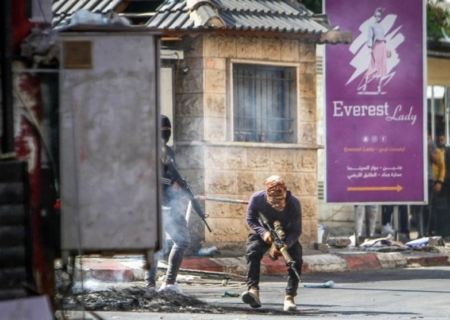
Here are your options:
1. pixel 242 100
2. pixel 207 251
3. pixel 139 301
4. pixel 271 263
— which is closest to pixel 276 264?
pixel 271 263

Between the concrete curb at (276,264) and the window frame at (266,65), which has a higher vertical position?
the window frame at (266,65)

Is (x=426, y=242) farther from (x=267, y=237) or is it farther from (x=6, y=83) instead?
(x=6, y=83)

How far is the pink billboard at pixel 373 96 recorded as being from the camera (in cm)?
1808

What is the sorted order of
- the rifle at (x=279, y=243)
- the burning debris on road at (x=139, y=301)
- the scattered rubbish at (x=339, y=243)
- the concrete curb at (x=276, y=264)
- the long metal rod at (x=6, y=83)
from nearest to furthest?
the long metal rod at (x=6, y=83) < the burning debris on road at (x=139, y=301) < the rifle at (x=279, y=243) < the concrete curb at (x=276, y=264) < the scattered rubbish at (x=339, y=243)

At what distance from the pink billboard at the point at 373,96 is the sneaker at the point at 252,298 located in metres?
6.16

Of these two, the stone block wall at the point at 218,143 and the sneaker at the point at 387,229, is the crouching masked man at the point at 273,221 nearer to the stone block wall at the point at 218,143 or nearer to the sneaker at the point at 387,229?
the stone block wall at the point at 218,143

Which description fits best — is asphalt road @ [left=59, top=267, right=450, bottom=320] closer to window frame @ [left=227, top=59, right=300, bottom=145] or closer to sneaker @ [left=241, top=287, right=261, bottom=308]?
sneaker @ [left=241, top=287, right=261, bottom=308]

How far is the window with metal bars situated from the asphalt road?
2.41 meters

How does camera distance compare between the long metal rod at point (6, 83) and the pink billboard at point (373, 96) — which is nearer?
the long metal rod at point (6, 83)

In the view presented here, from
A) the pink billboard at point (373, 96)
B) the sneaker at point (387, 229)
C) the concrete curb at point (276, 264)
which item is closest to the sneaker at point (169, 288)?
the concrete curb at point (276, 264)

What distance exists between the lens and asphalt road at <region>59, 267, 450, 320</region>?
38.2ft

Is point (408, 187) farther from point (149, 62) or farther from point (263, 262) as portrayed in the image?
point (149, 62)

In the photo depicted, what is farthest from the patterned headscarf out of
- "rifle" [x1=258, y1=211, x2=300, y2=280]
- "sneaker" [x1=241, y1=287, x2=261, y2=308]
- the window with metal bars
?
the window with metal bars

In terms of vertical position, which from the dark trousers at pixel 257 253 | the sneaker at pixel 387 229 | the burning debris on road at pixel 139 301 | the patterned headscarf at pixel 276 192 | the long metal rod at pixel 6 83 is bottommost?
the sneaker at pixel 387 229
